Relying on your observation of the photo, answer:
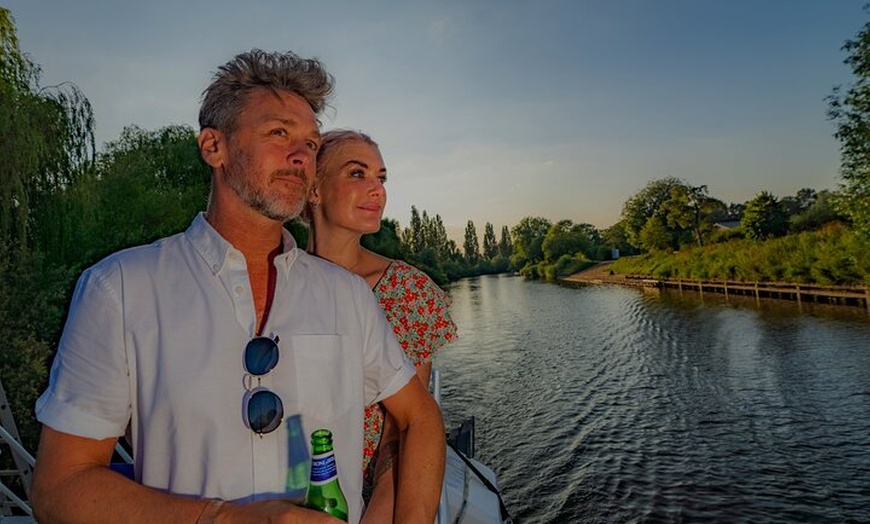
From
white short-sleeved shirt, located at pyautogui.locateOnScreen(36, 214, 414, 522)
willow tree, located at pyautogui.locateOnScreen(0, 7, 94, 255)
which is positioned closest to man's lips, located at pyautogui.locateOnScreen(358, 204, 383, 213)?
white short-sleeved shirt, located at pyautogui.locateOnScreen(36, 214, 414, 522)

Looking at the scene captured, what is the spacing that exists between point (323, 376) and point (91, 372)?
0.59 meters

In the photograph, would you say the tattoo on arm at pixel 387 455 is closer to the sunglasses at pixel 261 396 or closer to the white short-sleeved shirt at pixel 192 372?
the white short-sleeved shirt at pixel 192 372

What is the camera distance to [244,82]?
5.34 ft

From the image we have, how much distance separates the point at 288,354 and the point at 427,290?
111cm

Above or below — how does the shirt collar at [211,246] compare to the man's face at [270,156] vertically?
below

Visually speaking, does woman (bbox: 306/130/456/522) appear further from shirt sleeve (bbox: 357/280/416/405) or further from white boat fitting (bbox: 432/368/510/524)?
white boat fitting (bbox: 432/368/510/524)

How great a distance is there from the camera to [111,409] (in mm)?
1218

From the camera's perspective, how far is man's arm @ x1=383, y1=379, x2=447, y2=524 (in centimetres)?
157

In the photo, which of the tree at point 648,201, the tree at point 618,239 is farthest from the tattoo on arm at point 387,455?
the tree at point 618,239

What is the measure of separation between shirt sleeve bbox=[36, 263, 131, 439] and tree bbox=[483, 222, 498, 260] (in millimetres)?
152644

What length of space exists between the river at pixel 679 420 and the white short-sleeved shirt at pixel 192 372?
25.9ft

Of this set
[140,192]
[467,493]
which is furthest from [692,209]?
[467,493]

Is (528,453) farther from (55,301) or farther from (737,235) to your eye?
(737,235)

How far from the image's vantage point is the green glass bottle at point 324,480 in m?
1.20
